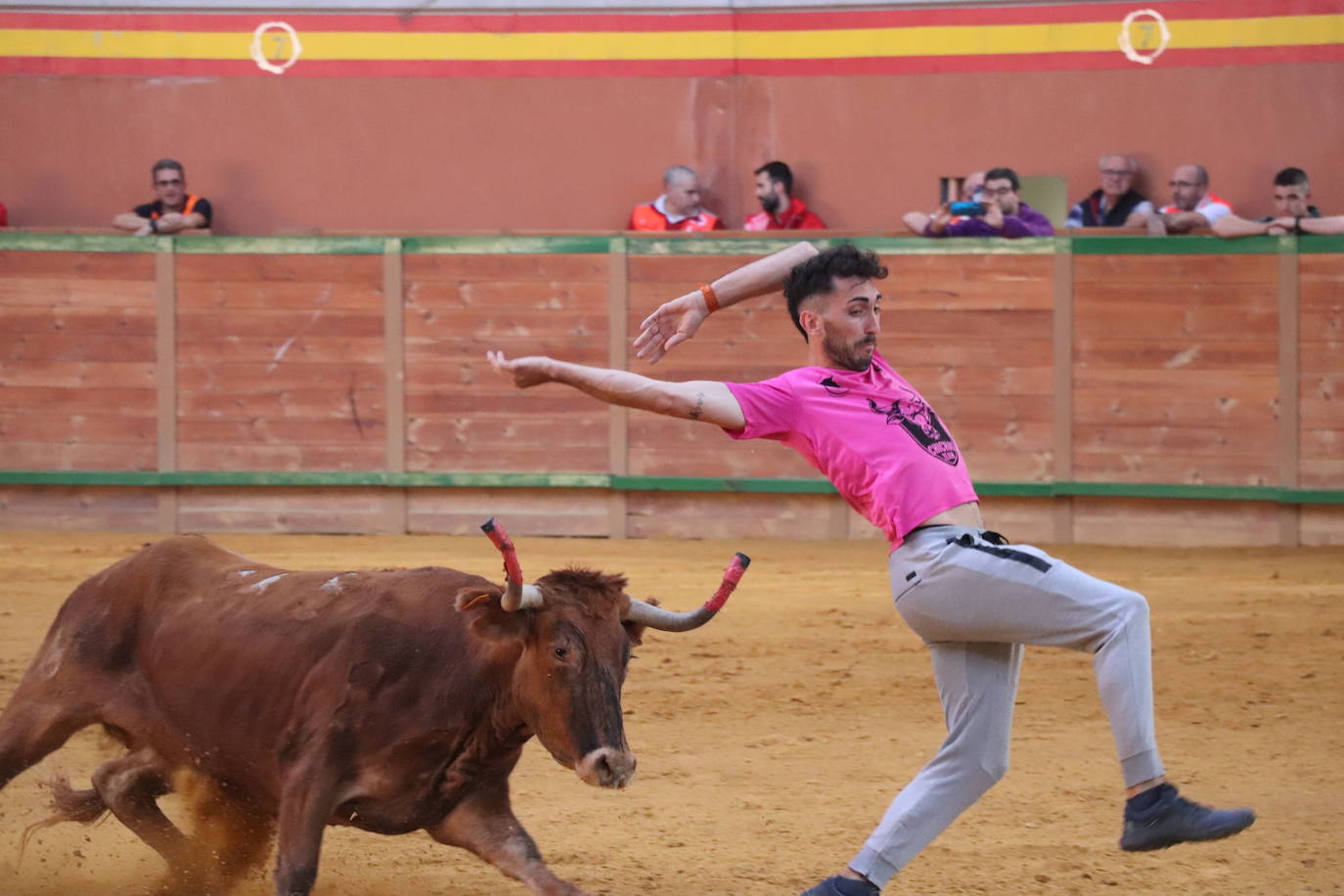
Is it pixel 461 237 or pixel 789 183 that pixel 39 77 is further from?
pixel 789 183

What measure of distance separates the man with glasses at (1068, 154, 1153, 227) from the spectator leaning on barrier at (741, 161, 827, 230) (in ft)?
5.58

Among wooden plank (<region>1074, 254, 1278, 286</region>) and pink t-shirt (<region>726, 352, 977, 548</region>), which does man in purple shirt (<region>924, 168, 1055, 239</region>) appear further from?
pink t-shirt (<region>726, 352, 977, 548</region>)

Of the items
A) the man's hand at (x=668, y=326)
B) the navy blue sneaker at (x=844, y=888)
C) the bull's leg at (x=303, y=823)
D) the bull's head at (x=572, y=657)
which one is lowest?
the navy blue sneaker at (x=844, y=888)

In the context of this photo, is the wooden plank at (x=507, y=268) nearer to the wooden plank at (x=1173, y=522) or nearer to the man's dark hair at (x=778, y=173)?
the man's dark hair at (x=778, y=173)

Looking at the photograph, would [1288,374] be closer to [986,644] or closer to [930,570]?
[986,644]

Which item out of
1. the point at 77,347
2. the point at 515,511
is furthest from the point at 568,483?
the point at 77,347

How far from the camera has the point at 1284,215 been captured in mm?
10266

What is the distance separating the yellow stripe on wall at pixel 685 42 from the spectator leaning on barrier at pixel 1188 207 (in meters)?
1.44

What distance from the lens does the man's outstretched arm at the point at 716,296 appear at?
4008 millimetres

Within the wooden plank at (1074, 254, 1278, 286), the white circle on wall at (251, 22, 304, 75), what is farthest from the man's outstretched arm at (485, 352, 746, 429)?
the white circle on wall at (251, 22, 304, 75)

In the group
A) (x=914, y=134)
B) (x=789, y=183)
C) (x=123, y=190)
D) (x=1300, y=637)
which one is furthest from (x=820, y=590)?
(x=123, y=190)

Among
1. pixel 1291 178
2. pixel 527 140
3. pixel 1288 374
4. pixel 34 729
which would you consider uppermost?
pixel 527 140

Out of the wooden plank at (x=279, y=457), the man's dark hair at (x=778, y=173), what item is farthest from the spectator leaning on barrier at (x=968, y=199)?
the wooden plank at (x=279, y=457)

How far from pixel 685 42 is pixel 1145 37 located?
320cm
